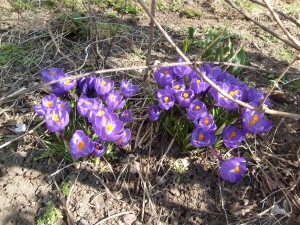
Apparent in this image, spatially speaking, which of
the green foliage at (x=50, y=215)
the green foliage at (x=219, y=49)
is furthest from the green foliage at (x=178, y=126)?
the green foliage at (x=50, y=215)

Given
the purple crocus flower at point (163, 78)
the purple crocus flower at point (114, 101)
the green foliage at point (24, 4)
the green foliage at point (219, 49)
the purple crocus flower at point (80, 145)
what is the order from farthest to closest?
the green foliage at point (24, 4), the green foliage at point (219, 49), the purple crocus flower at point (163, 78), the purple crocus flower at point (114, 101), the purple crocus flower at point (80, 145)

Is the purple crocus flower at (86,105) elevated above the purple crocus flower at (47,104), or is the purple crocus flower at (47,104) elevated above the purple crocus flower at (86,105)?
the purple crocus flower at (86,105)

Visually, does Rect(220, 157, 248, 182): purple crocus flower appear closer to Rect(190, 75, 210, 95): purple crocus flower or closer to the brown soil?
the brown soil

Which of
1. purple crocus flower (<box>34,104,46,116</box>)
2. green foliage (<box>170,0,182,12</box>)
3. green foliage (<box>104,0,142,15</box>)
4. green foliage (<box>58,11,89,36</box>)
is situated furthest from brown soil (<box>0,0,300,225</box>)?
green foliage (<box>170,0,182,12</box>)

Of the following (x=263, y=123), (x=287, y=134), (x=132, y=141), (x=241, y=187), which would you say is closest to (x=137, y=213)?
(x=132, y=141)

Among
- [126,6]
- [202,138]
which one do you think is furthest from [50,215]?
[126,6]

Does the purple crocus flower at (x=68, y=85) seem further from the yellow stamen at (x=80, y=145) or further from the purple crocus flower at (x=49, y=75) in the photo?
the yellow stamen at (x=80, y=145)

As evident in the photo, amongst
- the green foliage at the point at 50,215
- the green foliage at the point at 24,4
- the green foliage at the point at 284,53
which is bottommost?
the green foliage at the point at 50,215
